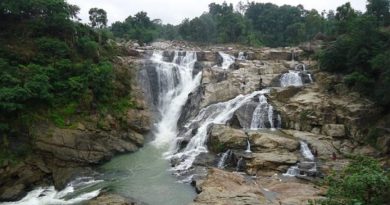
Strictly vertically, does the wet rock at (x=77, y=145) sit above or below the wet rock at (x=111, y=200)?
above

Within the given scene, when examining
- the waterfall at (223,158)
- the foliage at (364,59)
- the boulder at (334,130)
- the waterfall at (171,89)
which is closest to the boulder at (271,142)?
the waterfall at (223,158)

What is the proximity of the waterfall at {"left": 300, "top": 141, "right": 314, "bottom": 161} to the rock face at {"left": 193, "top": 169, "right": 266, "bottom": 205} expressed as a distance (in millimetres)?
5009

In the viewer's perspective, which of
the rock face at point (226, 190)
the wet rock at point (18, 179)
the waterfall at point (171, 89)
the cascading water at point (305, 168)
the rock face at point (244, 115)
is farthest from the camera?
the waterfall at point (171, 89)

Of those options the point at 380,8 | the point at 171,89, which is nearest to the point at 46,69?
the point at 171,89

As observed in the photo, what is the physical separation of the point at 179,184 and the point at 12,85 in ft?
40.5

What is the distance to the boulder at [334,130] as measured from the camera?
29.1 meters

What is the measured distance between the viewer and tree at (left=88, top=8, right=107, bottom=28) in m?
52.2

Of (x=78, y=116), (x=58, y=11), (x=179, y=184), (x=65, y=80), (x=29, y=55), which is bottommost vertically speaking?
(x=179, y=184)

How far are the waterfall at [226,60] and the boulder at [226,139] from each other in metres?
15.2

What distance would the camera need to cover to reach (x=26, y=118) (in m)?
26.6

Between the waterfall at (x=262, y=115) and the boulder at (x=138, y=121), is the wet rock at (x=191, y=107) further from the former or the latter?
the waterfall at (x=262, y=115)

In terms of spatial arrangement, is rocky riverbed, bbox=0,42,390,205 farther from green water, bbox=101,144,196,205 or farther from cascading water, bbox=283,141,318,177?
green water, bbox=101,144,196,205

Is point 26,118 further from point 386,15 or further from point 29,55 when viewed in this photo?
point 386,15

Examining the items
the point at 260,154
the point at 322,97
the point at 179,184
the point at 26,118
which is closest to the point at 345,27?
the point at 322,97
